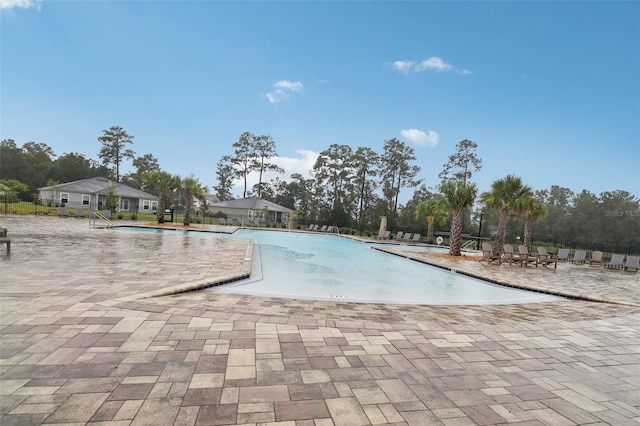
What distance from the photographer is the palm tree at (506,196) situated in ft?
43.4

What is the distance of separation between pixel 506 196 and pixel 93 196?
122 ft

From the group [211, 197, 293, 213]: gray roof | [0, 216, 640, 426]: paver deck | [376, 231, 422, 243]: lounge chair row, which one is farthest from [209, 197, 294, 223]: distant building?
[0, 216, 640, 426]: paver deck

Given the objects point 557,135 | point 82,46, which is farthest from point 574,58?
point 82,46

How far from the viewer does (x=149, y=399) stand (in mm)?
2156

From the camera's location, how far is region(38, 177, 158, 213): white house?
100.0ft

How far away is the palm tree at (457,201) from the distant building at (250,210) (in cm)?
2033

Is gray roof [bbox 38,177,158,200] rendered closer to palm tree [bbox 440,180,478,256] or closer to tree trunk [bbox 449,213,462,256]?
palm tree [bbox 440,180,478,256]

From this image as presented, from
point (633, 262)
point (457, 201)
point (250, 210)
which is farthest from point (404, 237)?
point (250, 210)

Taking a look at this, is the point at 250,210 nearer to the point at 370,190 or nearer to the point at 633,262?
the point at 370,190

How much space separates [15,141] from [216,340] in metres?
54.1

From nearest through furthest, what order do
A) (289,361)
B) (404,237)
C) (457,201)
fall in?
1. (289,361)
2. (457,201)
3. (404,237)

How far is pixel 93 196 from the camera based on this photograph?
32.8 metres

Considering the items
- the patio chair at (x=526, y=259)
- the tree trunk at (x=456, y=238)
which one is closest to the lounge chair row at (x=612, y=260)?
the patio chair at (x=526, y=259)

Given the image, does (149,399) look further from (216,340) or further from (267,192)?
(267,192)
